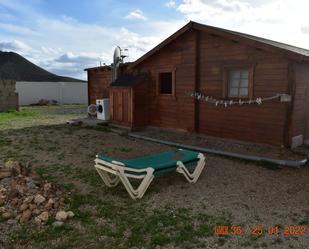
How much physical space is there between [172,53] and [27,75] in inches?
1749

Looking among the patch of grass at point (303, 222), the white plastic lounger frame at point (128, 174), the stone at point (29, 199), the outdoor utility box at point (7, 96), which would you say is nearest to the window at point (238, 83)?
the white plastic lounger frame at point (128, 174)

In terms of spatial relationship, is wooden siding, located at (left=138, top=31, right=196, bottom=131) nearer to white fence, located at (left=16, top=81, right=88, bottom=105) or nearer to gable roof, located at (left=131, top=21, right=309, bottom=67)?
gable roof, located at (left=131, top=21, right=309, bottom=67)

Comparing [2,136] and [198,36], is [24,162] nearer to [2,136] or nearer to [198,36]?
[2,136]

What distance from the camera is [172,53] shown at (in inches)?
332

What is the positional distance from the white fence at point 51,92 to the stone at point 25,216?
63.1 feet

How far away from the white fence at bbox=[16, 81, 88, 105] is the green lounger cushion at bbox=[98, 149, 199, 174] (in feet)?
61.4

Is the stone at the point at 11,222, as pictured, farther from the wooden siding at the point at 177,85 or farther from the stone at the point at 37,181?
A: the wooden siding at the point at 177,85

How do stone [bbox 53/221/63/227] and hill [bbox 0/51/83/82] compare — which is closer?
stone [bbox 53/221/63/227]

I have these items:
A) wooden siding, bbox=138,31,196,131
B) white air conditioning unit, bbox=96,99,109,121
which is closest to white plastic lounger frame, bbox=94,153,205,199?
wooden siding, bbox=138,31,196,131

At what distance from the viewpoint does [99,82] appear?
12.6 m

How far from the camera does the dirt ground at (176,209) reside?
2830mm

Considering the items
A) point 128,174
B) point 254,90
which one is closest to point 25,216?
point 128,174

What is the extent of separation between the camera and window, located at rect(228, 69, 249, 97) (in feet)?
22.3

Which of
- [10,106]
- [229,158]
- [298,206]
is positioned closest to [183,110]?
[229,158]
